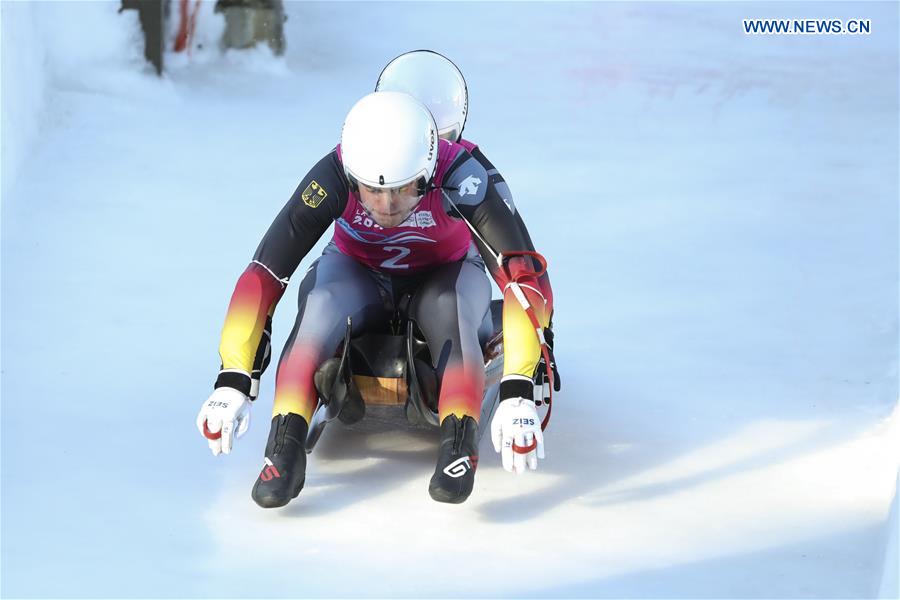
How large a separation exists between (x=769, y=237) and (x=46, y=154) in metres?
4.13

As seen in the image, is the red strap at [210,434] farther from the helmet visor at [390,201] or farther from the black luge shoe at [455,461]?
the helmet visor at [390,201]

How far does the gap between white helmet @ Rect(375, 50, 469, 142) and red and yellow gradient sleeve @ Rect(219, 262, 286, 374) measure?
88cm

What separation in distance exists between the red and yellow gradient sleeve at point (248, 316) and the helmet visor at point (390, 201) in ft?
1.29

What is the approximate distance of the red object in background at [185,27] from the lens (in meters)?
10.5

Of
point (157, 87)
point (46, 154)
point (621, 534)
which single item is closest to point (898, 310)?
point (621, 534)

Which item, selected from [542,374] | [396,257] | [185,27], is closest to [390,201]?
[396,257]

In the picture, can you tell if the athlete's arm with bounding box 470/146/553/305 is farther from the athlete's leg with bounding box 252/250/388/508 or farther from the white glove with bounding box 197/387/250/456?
the white glove with bounding box 197/387/250/456

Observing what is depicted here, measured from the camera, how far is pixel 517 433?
4.00 metres

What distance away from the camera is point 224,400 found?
13.4 ft

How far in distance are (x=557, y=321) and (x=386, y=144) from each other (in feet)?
6.98

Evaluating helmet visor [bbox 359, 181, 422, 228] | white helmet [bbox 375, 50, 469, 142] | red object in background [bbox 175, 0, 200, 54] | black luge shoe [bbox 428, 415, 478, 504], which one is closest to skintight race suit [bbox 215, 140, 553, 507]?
black luge shoe [bbox 428, 415, 478, 504]

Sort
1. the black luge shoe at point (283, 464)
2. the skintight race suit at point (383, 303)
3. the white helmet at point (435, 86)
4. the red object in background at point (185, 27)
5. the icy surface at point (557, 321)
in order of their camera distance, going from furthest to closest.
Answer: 1. the red object in background at point (185, 27)
2. the white helmet at point (435, 86)
3. the skintight race suit at point (383, 303)
4. the black luge shoe at point (283, 464)
5. the icy surface at point (557, 321)

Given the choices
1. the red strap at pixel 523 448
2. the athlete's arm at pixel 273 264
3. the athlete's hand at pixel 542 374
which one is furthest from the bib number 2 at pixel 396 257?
the red strap at pixel 523 448

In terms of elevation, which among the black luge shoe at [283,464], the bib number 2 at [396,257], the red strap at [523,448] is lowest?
the black luge shoe at [283,464]
